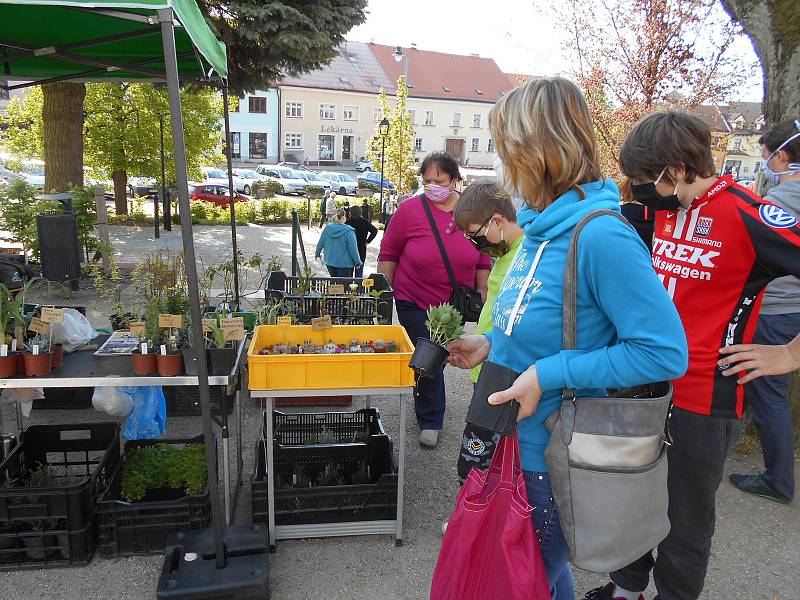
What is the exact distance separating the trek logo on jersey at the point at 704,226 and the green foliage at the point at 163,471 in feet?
7.78

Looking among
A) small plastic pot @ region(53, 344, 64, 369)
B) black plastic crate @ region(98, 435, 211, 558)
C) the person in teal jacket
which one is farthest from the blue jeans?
the person in teal jacket

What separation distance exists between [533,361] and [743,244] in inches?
34.2

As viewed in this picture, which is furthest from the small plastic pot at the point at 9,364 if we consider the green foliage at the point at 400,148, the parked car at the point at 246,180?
the parked car at the point at 246,180

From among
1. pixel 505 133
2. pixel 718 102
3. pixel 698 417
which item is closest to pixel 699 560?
pixel 698 417

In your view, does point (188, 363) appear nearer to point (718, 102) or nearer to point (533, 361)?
point (533, 361)

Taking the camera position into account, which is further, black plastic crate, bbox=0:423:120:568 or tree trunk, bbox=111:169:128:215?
tree trunk, bbox=111:169:128:215

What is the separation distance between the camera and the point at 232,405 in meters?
4.07

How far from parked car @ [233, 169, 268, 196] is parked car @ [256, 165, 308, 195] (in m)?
0.79

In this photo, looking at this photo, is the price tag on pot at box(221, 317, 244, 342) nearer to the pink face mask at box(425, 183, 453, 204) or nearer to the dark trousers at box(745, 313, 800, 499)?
the pink face mask at box(425, 183, 453, 204)

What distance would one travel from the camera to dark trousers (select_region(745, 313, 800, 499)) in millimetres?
3066

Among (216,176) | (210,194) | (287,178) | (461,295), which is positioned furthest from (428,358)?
(287,178)

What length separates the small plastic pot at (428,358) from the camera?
178cm

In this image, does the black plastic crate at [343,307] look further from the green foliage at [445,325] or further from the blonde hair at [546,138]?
the blonde hair at [546,138]

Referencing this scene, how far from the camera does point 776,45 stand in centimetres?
371
